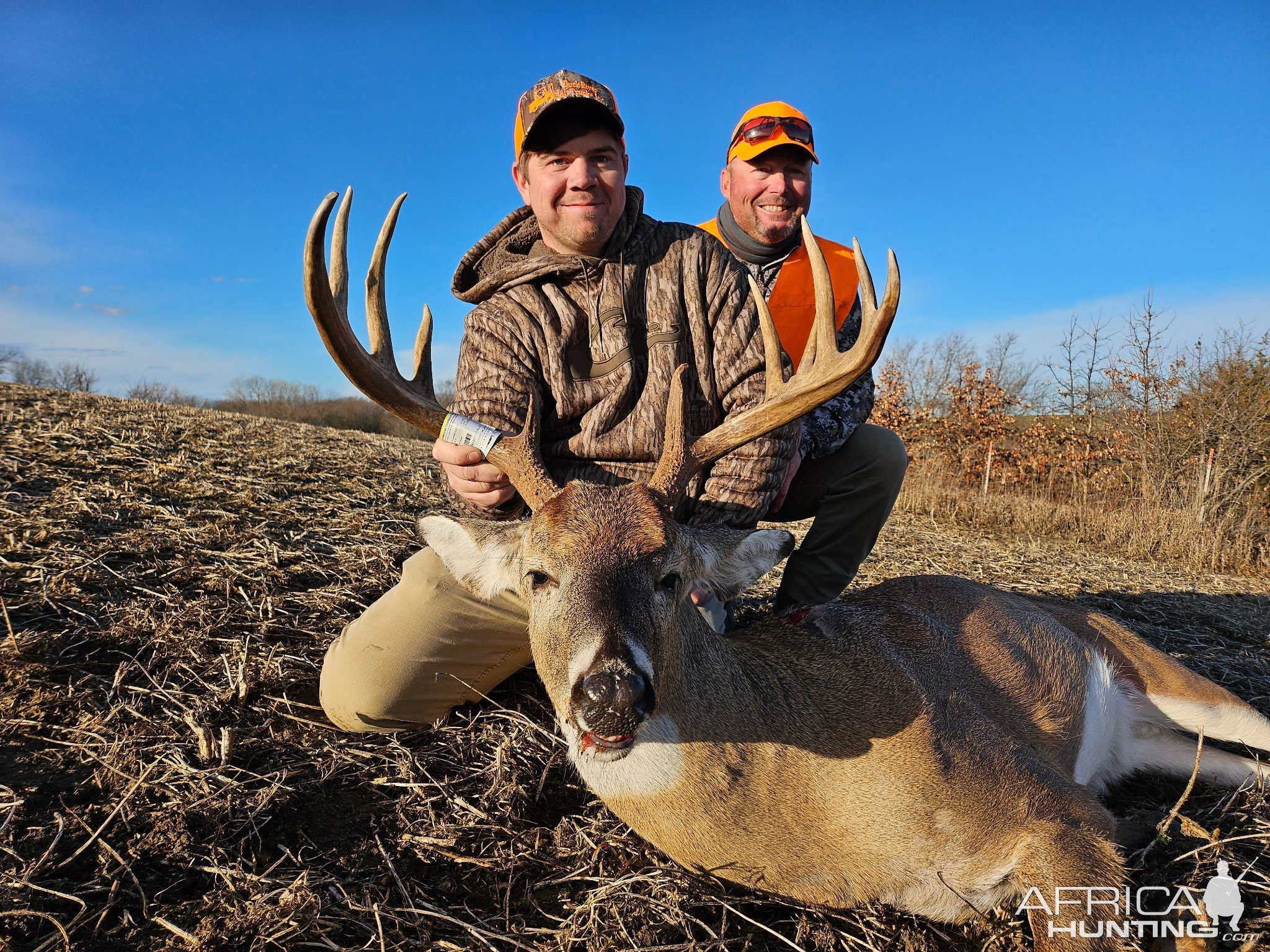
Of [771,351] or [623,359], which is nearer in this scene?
[771,351]

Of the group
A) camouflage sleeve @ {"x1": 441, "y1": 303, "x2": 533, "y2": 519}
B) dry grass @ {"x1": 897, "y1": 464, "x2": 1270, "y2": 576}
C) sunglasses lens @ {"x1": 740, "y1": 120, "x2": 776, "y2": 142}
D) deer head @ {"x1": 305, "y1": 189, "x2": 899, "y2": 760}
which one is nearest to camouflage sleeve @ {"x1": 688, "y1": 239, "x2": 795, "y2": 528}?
deer head @ {"x1": 305, "y1": 189, "x2": 899, "y2": 760}

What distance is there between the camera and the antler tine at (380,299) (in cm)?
289

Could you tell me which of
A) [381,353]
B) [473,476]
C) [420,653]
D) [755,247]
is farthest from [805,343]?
[420,653]

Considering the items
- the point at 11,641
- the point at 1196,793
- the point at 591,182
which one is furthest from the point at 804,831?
the point at 11,641

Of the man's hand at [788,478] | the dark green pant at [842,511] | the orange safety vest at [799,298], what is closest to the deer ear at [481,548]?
the man's hand at [788,478]

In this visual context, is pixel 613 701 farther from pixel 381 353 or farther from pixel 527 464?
pixel 381 353

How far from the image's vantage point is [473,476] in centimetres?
307

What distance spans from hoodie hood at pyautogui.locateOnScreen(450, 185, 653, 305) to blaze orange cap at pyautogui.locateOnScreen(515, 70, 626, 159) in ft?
1.23

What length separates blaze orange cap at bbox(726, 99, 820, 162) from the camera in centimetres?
509

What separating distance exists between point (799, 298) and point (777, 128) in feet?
4.18

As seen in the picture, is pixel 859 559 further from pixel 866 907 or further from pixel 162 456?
pixel 162 456

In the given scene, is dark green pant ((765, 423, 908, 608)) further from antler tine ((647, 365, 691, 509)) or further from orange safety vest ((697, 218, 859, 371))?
antler tine ((647, 365, 691, 509))

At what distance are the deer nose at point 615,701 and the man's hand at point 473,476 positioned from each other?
1216mm

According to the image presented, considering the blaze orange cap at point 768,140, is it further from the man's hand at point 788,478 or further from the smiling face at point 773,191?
the man's hand at point 788,478
